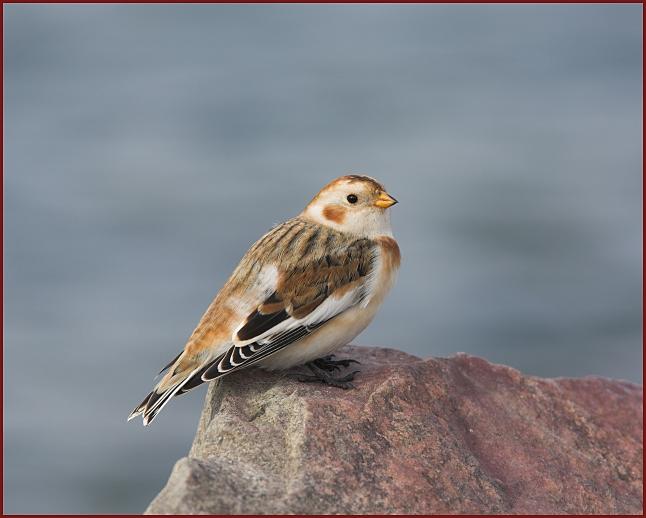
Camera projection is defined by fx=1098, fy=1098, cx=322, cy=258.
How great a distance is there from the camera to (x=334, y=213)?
21.1 ft

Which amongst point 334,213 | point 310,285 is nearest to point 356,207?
point 334,213

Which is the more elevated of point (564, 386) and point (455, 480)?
point (564, 386)

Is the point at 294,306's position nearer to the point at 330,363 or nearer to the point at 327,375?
the point at 327,375

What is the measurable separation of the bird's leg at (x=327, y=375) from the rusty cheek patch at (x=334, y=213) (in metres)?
0.83

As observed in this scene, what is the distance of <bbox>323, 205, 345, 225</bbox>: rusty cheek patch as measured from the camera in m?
6.41

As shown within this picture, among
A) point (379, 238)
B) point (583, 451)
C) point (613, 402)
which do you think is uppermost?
point (379, 238)

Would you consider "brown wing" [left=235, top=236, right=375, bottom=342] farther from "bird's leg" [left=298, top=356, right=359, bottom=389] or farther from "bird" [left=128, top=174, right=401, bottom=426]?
"bird's leg" [left=298, top=356, right=359, bottom=389]

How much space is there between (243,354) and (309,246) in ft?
2.73

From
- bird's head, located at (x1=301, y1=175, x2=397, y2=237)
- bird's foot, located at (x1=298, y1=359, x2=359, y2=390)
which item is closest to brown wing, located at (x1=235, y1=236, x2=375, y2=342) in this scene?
bird's head, located at (x1=301, y1=175, x2=397, y2=237)

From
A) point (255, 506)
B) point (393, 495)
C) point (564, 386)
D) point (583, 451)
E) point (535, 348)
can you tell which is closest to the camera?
point (255, 506)

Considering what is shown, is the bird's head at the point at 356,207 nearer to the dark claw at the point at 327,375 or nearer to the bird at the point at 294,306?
the bird at the point at 294,306

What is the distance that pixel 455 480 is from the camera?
16.6 feet

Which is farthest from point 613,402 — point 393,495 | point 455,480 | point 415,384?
point 393,495

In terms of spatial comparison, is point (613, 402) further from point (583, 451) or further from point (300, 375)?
point (300, 375)
